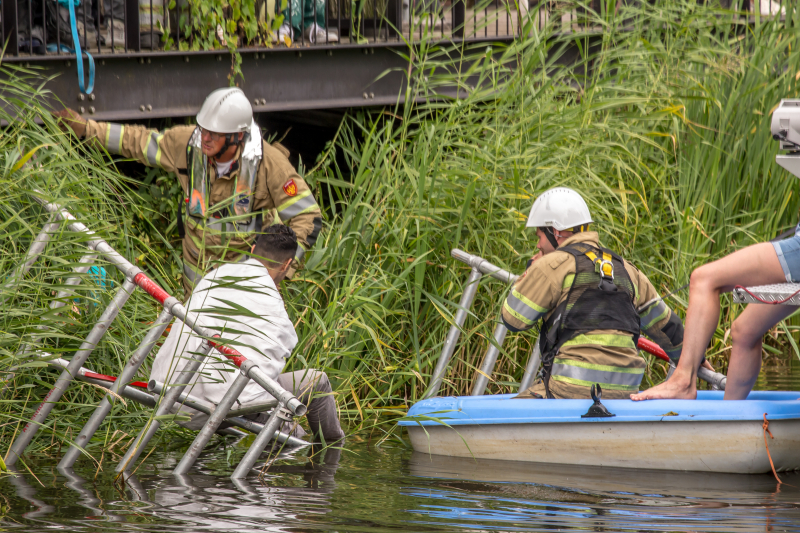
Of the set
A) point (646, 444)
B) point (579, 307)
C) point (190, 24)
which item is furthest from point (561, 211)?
point (190, 24)

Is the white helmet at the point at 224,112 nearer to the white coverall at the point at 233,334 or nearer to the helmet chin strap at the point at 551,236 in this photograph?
the white coverall at the point at 233,334

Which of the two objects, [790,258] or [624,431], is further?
[624,431]

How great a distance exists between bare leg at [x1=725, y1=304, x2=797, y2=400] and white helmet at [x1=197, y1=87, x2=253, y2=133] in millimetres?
2790

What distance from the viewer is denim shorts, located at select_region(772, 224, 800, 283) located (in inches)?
185

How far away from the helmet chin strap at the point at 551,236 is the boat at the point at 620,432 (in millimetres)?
777

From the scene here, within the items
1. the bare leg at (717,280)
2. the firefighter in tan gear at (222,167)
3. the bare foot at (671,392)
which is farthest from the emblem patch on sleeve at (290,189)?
the bare leg at (717,280)

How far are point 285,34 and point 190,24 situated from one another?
0.78 m

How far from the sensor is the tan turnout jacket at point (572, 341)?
5.05 metres

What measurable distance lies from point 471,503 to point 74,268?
6.75 ft

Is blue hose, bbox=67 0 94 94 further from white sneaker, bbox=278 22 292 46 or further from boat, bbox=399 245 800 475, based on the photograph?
boat, bbox=399 245 800 475

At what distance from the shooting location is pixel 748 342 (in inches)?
197

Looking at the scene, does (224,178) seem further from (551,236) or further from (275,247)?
(551,236)

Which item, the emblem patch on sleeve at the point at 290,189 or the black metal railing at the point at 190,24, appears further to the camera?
the black metal railing at the point at 190,24

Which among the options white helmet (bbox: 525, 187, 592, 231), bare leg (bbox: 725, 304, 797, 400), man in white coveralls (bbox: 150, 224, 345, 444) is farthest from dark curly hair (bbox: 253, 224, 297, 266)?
bare leg (bbox: 725, 304, 797, 400)
